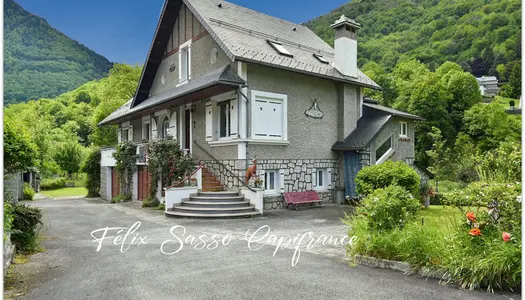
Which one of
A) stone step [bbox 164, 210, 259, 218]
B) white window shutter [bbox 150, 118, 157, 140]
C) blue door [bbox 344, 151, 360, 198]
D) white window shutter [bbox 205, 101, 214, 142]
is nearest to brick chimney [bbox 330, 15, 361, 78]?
blue door [bbox 344, 151, 360, 198]

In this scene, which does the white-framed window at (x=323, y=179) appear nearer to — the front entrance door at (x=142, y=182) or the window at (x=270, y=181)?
the window at (x=270, y=181)

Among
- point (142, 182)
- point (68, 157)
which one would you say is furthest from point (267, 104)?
point (68, 157)

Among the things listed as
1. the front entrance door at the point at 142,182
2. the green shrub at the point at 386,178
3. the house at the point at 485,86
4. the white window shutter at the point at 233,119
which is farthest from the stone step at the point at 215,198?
the house at the point at 485,86

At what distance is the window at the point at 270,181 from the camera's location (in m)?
13.4

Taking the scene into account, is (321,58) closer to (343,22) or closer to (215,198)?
(343,22)

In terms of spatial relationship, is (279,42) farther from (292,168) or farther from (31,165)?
(31,165)

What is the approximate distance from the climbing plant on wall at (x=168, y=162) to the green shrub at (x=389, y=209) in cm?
820

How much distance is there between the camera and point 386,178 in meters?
11.5

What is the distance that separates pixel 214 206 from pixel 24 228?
5481 millimetres

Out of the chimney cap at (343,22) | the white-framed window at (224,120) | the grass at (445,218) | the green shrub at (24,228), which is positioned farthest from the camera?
the chimney cap at (343,22)

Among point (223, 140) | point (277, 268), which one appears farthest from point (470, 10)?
point (277, 268)

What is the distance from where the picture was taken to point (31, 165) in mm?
7863

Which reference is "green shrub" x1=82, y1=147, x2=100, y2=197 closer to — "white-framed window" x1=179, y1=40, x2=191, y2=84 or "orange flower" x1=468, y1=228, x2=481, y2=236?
"white-framed window" x1=179, y1=40, x2=191, y2=84

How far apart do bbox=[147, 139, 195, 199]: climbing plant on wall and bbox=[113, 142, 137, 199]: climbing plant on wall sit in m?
3.38
